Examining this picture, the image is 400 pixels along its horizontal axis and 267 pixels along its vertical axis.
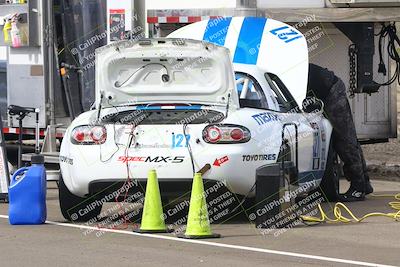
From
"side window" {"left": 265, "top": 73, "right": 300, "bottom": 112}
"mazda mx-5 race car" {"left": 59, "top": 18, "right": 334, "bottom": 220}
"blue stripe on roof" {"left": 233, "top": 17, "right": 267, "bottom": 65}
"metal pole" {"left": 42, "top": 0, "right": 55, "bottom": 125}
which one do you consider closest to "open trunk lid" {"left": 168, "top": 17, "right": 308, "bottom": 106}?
"blue stripe on roof" {"left": 233, "top": 17, "right": 267, "bottom": 65}

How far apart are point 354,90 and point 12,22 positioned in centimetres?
495

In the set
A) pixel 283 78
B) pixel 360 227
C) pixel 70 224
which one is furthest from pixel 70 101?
pixel 360 227

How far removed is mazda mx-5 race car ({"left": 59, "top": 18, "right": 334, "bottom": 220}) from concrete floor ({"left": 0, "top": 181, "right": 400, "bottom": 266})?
1.87 ft

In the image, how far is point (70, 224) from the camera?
34.3 ft

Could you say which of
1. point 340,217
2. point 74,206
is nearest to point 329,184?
point 340,217

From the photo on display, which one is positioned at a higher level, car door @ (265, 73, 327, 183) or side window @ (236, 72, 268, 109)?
side window @ (236, 72, 268, 109)

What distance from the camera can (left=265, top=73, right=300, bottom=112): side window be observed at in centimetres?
1154

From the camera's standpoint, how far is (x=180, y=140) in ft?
32.8

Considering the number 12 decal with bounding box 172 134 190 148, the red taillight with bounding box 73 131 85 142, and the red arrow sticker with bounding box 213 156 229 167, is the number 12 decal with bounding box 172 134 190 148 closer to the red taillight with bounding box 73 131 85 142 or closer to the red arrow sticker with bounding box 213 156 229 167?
the red arrow sticker with bounding box 213 156 229 167

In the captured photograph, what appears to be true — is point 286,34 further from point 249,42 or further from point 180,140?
point 180,140

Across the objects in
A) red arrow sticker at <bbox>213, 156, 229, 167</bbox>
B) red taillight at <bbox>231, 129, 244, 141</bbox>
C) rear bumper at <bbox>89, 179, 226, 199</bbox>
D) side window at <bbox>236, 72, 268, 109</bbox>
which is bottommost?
rear bumper at <bbox>89, 179, 226, 199</bbox>

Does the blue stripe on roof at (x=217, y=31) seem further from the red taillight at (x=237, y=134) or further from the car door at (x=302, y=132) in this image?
the red taillight at (x=237, y=134)

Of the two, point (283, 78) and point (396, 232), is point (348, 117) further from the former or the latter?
point (396, 232)

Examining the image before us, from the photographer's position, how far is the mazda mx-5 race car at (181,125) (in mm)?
9961
